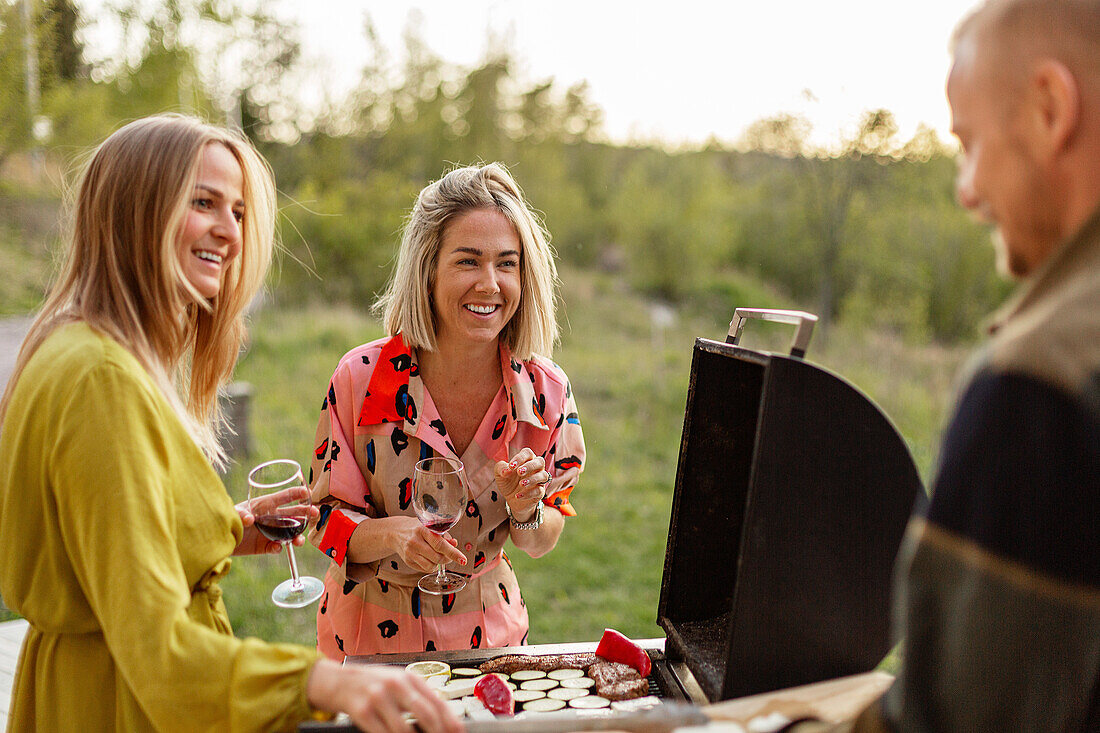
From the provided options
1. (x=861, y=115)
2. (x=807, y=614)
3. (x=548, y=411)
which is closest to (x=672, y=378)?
(x=861, y=115)

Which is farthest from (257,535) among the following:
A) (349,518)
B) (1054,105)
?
(1054,105)

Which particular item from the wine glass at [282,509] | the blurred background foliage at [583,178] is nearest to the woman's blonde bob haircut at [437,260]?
the wine glass at [282,509]

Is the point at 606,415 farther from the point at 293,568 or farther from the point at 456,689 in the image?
the point at 456,689

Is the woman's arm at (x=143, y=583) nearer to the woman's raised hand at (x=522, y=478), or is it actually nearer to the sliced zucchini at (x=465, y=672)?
the sliced zucchini at (x=465, y=672)

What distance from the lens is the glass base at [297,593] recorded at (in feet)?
6.57

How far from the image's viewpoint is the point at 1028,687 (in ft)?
3.41

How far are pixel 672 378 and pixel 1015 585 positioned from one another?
398 inches

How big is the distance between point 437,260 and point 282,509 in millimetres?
1034

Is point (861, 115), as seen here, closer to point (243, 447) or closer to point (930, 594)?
point (243, 447)

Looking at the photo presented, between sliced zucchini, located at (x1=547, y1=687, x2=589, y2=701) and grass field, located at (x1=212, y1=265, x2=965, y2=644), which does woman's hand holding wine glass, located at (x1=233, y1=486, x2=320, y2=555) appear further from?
grass field, located at (x1=212, y1=265, x2=965, y2=644)

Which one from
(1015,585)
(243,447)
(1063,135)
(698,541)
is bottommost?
(243,447)

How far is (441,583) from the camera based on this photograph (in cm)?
231

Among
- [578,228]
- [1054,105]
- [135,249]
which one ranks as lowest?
[135,249]

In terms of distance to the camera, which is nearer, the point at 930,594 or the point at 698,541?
the point at 930,594
